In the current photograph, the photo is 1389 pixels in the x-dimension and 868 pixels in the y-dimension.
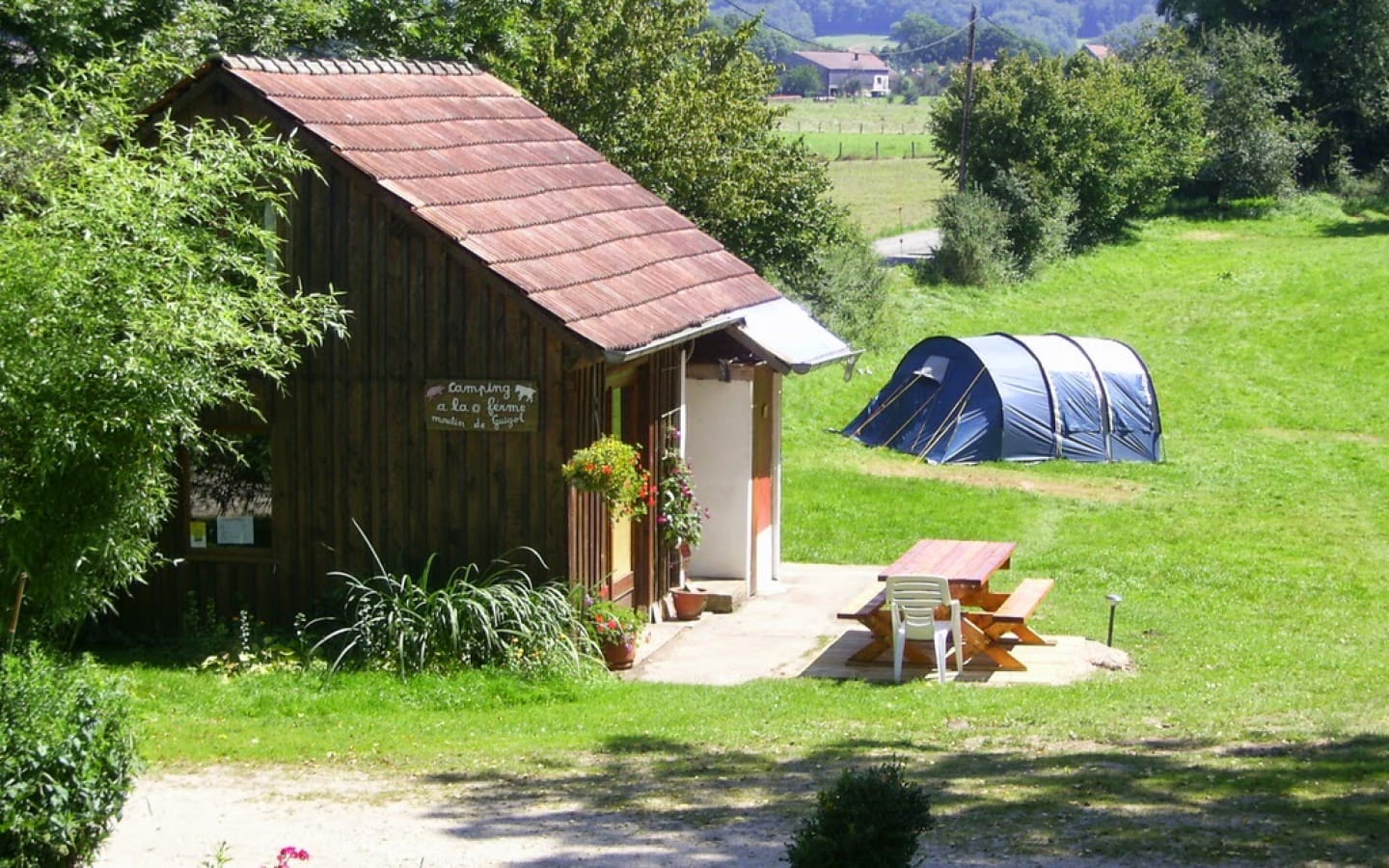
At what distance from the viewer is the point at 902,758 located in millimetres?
9836

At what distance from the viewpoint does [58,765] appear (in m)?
6.90

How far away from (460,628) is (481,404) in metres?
1.67

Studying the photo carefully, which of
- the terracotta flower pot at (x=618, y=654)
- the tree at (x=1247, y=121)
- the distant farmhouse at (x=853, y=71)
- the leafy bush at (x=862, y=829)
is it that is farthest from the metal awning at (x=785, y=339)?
the distant farmhouse at (x=853, y=71)

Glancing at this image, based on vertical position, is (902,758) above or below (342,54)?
below

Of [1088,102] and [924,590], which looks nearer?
[924,590]

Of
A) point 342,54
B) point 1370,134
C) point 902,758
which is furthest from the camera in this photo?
point 1370,134

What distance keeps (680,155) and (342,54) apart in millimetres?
5710

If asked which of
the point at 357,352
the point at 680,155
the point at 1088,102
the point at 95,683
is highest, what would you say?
the point at 1088,102

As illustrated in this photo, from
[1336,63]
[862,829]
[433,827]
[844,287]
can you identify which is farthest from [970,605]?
[1336,63]

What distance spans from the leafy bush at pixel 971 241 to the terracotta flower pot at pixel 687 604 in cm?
2438

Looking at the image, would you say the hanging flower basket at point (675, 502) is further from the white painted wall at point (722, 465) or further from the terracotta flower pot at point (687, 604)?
the white painted wall at point (722, 465)

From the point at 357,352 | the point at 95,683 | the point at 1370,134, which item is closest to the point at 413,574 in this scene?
the point at 357,352

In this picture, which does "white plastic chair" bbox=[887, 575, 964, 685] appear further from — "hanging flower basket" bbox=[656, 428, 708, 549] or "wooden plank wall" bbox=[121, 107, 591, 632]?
"hanging flower basket" bbox=[656, 428, 708, 549]

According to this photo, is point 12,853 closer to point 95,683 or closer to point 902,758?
point 95,683
